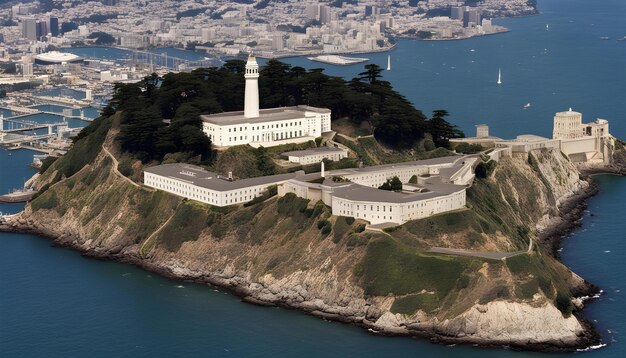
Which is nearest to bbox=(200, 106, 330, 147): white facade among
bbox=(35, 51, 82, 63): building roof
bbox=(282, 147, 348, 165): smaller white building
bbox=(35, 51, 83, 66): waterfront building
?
bbox=(282, 147, 348, 165): smaller white building

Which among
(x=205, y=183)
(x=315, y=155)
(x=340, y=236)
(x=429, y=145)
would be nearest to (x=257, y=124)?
(x=315, y=155)

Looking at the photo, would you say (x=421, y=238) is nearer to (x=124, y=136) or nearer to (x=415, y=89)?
(x=124, y=136)

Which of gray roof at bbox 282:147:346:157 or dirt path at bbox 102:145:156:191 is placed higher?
gray roof at bbox 282:147:346:157

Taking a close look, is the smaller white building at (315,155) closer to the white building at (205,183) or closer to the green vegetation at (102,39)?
the white building at (205,183)

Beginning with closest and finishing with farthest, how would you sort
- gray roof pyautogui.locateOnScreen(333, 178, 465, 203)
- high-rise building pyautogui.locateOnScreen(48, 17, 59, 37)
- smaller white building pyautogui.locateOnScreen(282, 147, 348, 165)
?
gray roof pyautogui.locateOnScreen(333, 178, 465, 203), smaller white building pyautogui.locateOnScreen(282, 147, 348, 165), high-rise building pyautogui.locateOnScreen(48, 17, 59, 37)

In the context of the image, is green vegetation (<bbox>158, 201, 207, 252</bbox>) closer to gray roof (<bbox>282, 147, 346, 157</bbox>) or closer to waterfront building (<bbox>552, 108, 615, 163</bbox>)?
gray roof (<bbox>282, 147, 346, 157</bbox>)

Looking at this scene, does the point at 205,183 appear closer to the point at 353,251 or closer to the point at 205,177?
the point at 205,177

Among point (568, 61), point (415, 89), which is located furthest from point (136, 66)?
point (568, 61)
